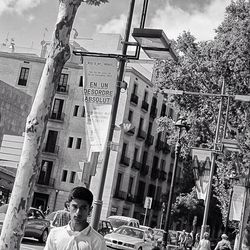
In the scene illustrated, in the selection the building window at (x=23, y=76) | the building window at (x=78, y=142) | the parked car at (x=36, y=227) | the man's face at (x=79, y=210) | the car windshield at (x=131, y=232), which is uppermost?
the building window at (x=23, y=76)

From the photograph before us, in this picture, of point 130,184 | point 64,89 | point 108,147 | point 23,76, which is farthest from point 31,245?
point 23,76

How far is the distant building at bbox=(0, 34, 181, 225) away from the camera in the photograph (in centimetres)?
5278

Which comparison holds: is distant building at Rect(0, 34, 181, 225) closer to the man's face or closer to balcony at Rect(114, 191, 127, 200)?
balcony at Rect(114, 191, 127, 200)

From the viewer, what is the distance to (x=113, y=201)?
174 feet

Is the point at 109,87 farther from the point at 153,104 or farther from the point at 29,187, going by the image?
the point at 153,104

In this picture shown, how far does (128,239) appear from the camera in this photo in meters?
23.5

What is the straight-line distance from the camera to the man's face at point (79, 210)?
165 inches

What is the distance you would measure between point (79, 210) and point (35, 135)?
2.43 meters

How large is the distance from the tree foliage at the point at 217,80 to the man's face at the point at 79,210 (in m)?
23.0

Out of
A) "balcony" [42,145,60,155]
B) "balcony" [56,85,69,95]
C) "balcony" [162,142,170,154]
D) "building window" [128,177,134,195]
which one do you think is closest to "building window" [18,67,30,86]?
"balcony" [56,85,69,95]

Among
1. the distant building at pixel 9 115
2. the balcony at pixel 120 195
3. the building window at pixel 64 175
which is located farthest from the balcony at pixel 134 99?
the distant building at pixel 9 115

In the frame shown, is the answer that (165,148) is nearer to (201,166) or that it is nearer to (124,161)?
(124,161)

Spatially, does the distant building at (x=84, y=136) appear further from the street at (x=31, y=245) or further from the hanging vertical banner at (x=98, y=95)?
the hanging vertical banner at (x=98, y=95)

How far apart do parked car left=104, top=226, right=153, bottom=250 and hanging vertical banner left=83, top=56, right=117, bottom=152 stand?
15.0 m
